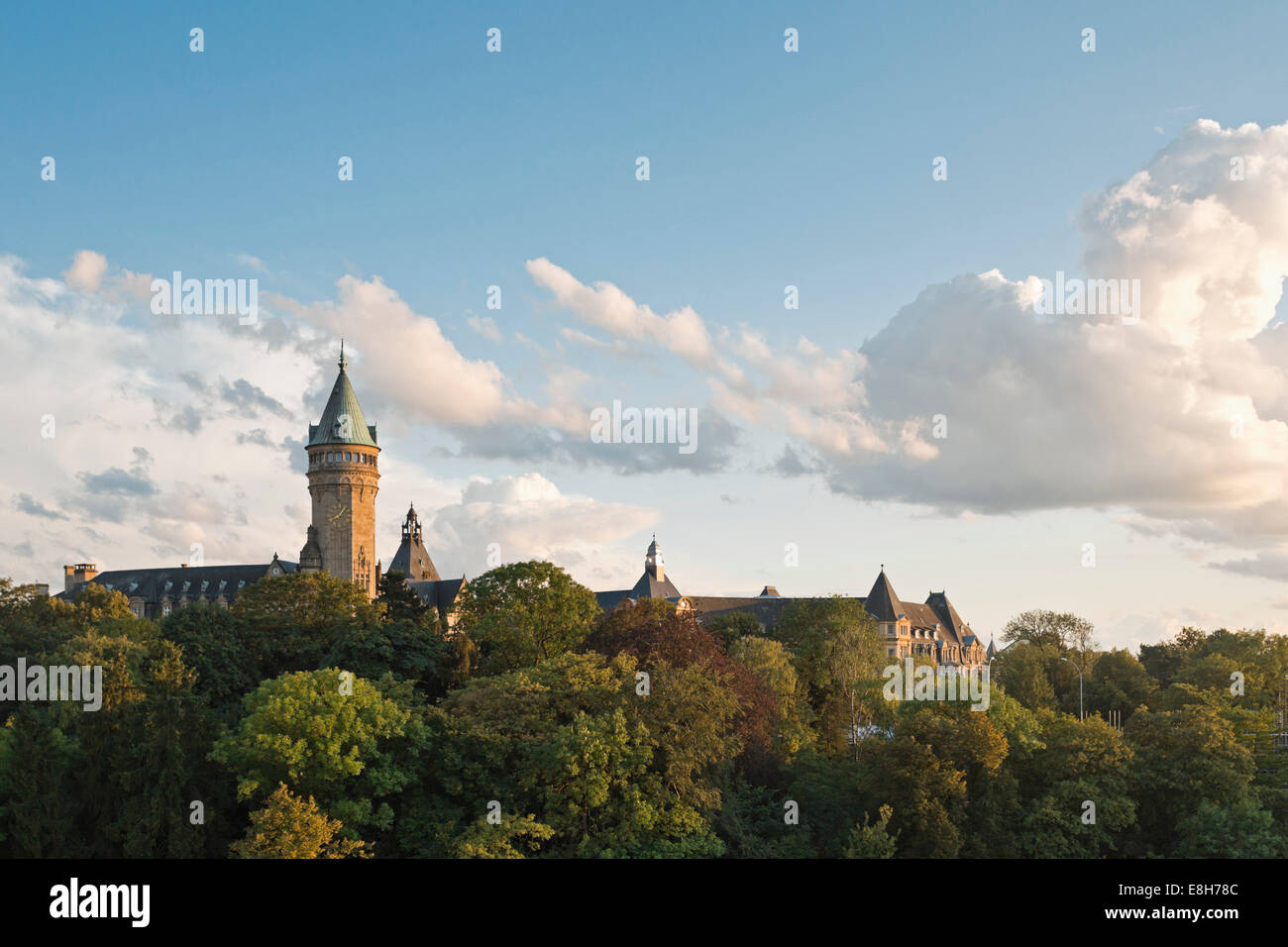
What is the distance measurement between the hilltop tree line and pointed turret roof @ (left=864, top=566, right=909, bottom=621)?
7446 cm

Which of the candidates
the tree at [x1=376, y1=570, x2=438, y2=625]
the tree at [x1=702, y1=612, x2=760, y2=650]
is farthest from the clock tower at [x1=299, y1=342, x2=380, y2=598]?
the tree at [x1=702, y1=612, x2=760, y2=650]

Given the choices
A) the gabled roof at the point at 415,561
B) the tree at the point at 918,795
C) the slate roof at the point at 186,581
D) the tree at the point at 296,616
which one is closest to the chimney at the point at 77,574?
the slate roof at the point at 186,581

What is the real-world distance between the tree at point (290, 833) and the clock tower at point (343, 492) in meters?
69.4

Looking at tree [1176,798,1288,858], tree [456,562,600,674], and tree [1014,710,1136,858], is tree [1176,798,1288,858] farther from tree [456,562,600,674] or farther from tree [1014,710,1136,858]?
tree [456,562,600,674]

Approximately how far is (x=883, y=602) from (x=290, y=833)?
105184 mm

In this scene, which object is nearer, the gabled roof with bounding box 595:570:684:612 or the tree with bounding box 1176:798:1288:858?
the tree with bounding box 1176:798:1288:858

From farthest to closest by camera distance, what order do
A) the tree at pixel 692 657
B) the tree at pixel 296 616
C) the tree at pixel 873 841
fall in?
the tree at pixel 296 616 < the tree at pixel 692 657 < the tree at pixel 873 841

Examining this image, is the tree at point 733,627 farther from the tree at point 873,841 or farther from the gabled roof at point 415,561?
the gabled roof at point 415,561

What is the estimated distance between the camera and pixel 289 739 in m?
37.8

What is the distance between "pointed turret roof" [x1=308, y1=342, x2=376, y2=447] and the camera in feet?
350

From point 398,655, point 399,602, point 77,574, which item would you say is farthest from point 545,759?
point 77,574

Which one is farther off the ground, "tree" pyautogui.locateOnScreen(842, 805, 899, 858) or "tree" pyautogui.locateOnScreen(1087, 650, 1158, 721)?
"tree" pyautogui.locateOnScreen(1087, 650, 1158, 721)

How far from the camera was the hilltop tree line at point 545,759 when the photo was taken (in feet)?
127
